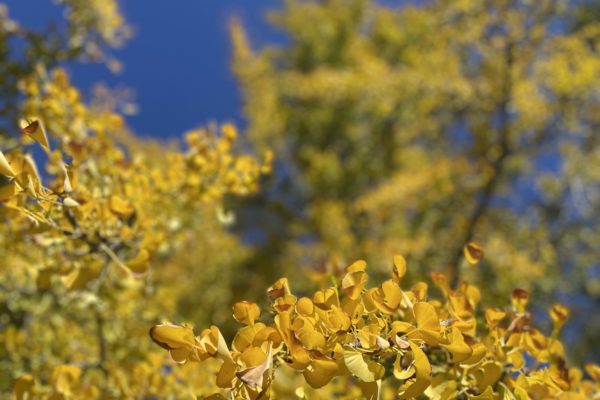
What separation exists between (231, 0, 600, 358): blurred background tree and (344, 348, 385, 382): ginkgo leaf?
53 cm

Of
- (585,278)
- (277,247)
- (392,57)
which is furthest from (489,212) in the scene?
(392,57)

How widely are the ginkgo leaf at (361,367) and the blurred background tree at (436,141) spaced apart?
1.74 ft

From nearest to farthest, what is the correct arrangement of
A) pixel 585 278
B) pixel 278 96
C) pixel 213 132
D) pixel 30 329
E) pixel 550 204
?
1. pixel 213 132
2. pixel 30 329
3. pixel 585 278
4. pixel 550 204
5. pixel 278 96

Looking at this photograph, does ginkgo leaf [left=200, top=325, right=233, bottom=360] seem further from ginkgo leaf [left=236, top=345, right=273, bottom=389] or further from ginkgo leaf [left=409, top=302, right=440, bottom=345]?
ginkgo leaf [left=409, top=302, right=440, bottom=345]

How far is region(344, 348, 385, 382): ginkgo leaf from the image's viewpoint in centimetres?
63

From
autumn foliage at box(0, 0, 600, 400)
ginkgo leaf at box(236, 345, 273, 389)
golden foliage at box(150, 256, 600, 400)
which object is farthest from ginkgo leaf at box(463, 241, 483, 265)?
ginkgo leaf at box(236, 345, 273, 389)

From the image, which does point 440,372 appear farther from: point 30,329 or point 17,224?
point 30,329

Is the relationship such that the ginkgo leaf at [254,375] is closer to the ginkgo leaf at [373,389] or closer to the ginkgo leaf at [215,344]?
the ginkgo leaf at [215,344]

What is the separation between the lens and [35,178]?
81cm

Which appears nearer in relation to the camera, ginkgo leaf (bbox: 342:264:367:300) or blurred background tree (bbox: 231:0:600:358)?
ginkgo leaf (bbox: 342:264:367:300)

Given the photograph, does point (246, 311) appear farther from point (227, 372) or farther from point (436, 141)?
point (436, 141)

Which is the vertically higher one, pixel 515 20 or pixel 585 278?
pixel 515 20

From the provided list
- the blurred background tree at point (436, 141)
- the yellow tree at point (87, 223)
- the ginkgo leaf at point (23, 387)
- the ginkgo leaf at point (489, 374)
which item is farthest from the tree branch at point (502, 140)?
the ginkgo leaf at point (23, 387)

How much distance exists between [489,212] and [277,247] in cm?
315
